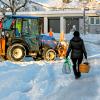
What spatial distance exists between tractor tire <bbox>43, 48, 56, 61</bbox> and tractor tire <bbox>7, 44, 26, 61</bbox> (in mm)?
1167

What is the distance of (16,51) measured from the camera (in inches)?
824

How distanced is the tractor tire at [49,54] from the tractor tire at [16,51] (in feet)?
3.83

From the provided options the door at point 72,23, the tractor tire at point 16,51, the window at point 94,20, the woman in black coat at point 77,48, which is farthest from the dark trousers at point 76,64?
the window at point 94,20

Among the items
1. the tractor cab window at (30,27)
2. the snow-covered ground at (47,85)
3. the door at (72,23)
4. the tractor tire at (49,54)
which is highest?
the door at (72,23)

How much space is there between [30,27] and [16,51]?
1.42 metres

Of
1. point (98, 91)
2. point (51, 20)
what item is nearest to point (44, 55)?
point (98, 91)

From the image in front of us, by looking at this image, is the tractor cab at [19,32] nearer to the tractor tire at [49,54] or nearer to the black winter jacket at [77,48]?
the tractor tire at [49,54]

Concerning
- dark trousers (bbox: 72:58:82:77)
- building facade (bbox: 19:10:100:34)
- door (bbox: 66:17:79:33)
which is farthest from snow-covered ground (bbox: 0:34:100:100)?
door (bbox: 66:17:79:33)

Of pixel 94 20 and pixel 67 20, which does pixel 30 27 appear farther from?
pixel 94 20

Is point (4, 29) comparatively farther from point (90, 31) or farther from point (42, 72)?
point (90, 31)

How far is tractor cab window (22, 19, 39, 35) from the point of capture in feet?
67.4

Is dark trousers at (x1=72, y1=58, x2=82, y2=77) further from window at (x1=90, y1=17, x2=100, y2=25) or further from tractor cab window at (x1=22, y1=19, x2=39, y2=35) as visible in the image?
window at (x1=90, y1=17, x2=100, y2=25)

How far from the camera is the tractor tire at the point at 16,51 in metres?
20.7

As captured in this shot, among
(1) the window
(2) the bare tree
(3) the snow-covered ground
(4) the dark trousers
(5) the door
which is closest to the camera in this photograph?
(3) the snow-covered ground
